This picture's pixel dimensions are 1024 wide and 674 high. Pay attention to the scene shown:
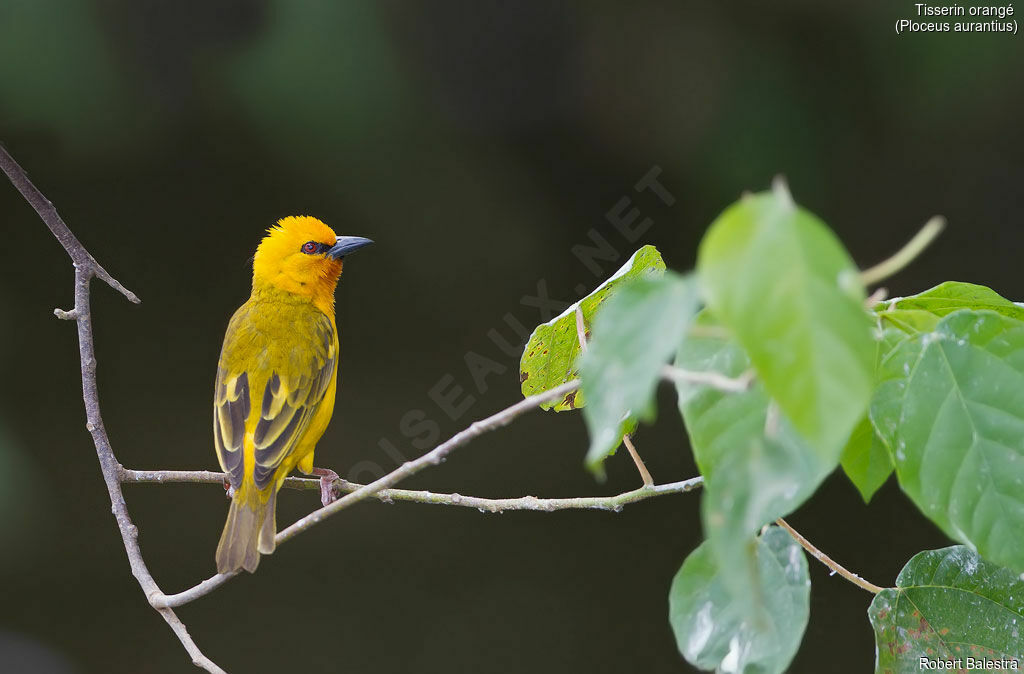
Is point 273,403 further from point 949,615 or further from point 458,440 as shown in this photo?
point 949,615

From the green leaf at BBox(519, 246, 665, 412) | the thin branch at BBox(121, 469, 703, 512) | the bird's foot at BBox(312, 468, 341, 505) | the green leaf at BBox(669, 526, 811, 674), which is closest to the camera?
the green leaf at BBox(669, 526, 811, 674)

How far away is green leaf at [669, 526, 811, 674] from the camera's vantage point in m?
0.86

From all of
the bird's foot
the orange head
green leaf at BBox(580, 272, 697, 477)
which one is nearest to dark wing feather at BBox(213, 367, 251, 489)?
the bird's foot

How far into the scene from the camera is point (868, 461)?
976 mm

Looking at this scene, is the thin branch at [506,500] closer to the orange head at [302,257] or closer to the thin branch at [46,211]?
the thin branch at [46,211]

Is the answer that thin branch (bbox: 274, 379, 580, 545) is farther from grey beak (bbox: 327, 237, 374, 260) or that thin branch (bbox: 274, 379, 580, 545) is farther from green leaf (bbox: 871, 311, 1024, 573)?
grey beak (bbox: 327, 237, 374, 260)

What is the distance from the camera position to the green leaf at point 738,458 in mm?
566

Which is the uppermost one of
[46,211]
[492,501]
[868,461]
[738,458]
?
[46,211]

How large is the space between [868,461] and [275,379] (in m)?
2.10

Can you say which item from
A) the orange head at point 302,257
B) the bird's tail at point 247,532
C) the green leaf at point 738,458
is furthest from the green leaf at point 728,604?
the orange head at point 302,257

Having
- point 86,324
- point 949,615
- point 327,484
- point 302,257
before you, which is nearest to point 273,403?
point 327,484

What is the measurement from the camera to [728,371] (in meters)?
0.82

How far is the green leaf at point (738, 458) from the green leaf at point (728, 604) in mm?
96

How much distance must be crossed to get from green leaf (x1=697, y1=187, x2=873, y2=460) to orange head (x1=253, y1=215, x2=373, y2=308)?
8.91ft
